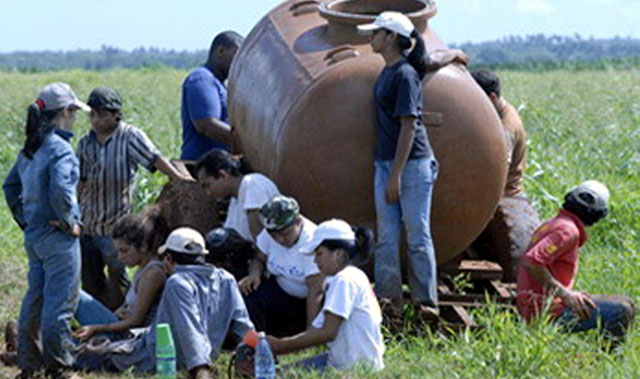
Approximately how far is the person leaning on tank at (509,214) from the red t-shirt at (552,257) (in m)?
1.04

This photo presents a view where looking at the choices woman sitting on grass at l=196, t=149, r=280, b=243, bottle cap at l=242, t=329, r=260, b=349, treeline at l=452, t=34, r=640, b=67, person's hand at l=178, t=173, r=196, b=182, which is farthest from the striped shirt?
treeline at l=452, t=34, r=640, b=67

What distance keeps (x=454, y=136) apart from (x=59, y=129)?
247cm

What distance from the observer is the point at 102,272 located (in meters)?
8.95

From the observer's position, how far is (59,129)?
7.50 metres

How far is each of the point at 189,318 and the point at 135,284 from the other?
2.84 ft

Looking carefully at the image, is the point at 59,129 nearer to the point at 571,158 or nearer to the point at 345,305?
the point at 345,305

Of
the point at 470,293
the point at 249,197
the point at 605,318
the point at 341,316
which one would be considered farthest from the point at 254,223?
the point at 605,318

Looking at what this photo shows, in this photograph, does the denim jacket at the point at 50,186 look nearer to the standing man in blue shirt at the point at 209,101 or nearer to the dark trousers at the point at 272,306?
the dark trousers at the point at 272,306

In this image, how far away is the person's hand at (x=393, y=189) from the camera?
7828 millimetres

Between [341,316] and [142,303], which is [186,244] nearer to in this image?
[142,303]

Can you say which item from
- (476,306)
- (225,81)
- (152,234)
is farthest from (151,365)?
(225,81)

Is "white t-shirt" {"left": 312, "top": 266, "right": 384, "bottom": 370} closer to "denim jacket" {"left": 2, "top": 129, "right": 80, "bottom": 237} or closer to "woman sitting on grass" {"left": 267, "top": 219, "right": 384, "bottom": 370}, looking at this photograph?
"woman sitting on grass" {"left": 267, "top": 219, "right": 384, "bottom": 370}

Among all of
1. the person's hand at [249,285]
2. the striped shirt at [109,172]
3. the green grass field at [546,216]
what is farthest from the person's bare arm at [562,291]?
the striped shirt at [109,172]

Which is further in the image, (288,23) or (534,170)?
(534,170)
